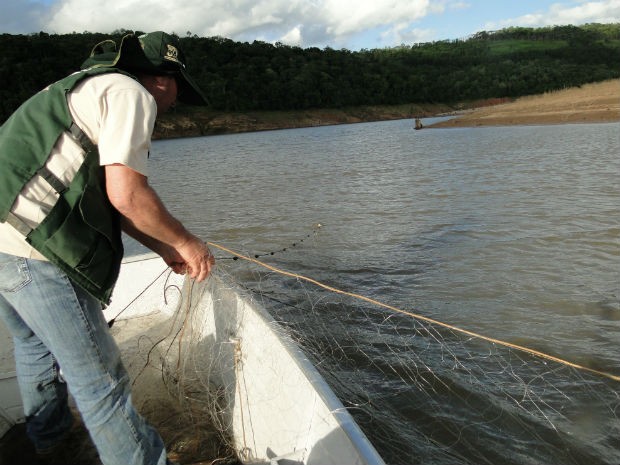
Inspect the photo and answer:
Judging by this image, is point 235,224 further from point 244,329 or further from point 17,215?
point 17,215

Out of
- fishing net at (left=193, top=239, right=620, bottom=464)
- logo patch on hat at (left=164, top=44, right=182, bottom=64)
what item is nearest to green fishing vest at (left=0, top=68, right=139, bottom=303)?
logo patch on hat at (left=164, top=44, right=182, bottom=64)

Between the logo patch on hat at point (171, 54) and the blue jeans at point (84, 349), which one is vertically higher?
the logo patch on hat at point (171, 54)

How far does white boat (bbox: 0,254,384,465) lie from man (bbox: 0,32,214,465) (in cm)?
→ 58

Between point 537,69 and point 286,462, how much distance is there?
101 m

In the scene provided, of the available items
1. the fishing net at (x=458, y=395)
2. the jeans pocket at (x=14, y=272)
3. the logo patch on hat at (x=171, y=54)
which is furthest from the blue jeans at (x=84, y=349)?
the fishing net at (x=458, y=395)

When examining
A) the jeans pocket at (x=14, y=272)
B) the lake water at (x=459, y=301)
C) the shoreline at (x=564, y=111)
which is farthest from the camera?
the shoreline at (x=564, y=111)

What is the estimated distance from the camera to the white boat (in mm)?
1915

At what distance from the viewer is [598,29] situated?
372 feet

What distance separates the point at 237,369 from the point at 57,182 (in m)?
1.51

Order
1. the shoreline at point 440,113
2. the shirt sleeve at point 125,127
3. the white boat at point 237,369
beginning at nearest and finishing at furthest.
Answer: the shirt sleeve at point 125,127, the white boat at point 237,369, the shoreline at point 440,113

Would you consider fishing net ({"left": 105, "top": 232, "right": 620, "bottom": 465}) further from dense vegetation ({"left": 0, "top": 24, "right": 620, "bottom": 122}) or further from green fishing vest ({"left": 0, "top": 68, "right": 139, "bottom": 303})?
dense vegetation ({"left": 0, "top": 24, "right": 620, "bottom": 122})

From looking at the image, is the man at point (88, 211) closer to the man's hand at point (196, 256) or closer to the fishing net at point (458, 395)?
the man's hand at point (196, 256)

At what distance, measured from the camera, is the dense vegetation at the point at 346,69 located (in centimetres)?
7112

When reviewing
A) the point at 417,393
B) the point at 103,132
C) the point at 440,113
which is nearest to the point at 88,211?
the point at 103,132
